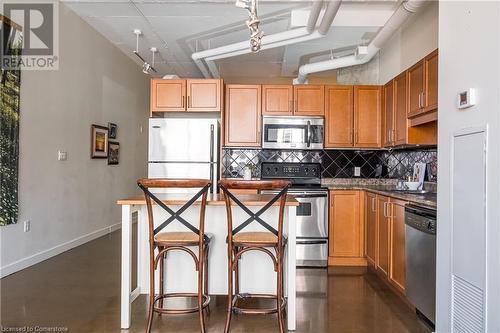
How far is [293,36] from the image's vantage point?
14.1ft

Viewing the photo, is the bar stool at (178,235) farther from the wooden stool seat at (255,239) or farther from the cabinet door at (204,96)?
the cabinet door at (204,96)

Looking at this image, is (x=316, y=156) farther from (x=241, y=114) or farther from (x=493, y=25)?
(x=493, y=25)

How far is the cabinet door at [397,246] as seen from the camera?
2.95m

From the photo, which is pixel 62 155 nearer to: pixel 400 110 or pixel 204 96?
pixel 204 96

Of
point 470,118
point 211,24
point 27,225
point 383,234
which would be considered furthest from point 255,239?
point 211,24

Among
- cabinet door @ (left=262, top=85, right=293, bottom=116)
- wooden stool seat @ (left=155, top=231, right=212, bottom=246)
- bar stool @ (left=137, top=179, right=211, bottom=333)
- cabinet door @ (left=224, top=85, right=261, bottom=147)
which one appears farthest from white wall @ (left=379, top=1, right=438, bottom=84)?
wooden stool seat @ (left=155, top=231, right=212, bottom=246)

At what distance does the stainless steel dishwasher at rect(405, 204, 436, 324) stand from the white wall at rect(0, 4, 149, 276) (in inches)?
145

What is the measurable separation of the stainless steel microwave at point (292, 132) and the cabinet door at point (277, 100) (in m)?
0.09

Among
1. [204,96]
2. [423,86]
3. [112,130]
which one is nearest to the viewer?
[423,86]

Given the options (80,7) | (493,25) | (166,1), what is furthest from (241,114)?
(493,25)

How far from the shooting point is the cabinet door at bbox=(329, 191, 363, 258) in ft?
13.6

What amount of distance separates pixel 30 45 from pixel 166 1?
5.13ft

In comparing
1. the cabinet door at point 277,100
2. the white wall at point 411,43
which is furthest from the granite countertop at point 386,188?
the white wall at point 411,43

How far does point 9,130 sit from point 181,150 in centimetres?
174
